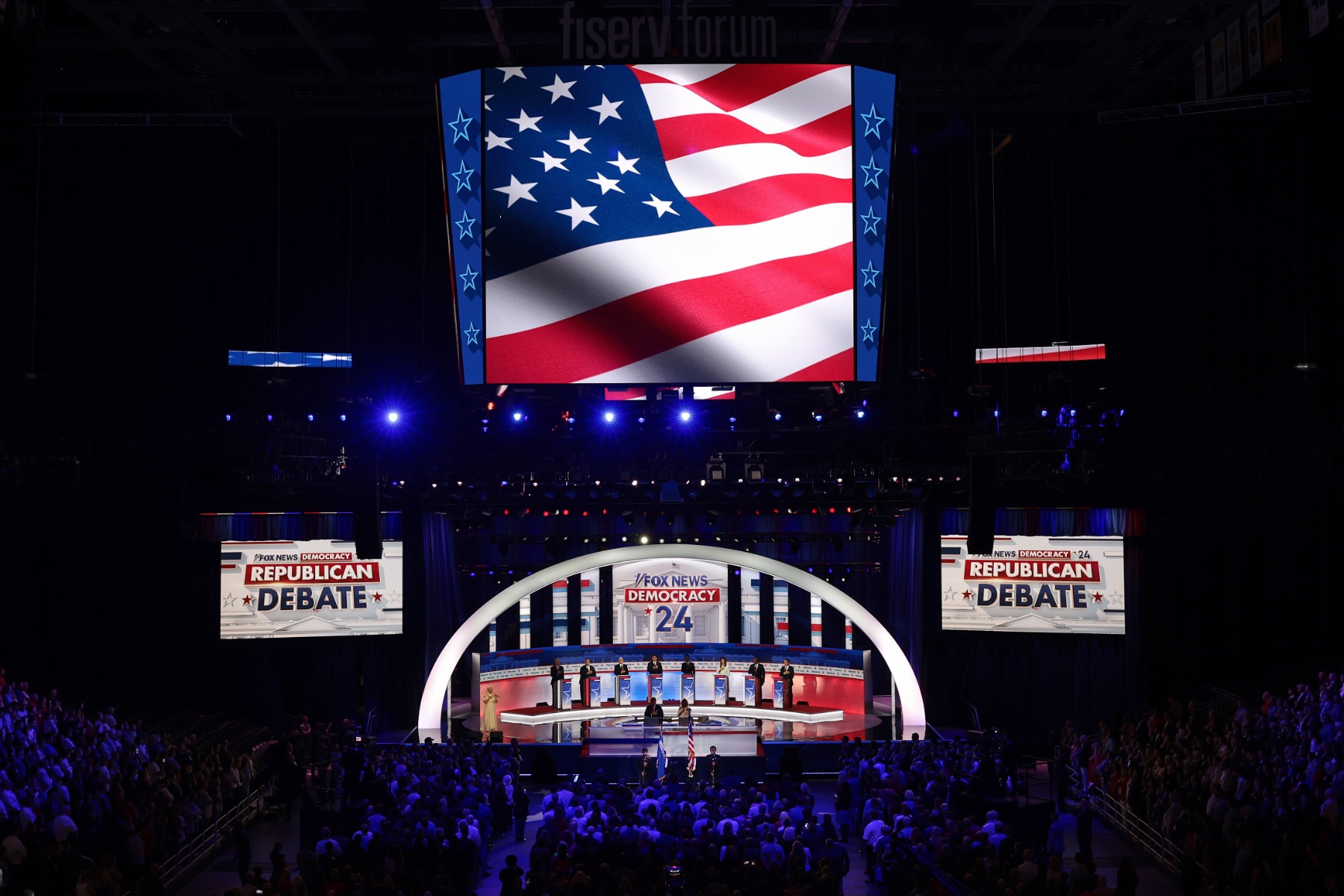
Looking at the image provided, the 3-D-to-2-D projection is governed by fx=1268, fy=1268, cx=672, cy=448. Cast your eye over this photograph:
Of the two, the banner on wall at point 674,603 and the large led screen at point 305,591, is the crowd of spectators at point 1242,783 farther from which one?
the large led screen at point 305,591

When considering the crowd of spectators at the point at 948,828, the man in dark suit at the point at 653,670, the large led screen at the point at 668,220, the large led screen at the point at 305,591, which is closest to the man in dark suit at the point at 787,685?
the man in dark suit at the point at 653,670

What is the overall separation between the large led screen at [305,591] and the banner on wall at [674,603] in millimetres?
6365

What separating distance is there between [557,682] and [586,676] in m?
0.79

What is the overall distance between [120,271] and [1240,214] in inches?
865

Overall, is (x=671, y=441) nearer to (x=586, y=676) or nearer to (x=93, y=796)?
(x=586, y=676)

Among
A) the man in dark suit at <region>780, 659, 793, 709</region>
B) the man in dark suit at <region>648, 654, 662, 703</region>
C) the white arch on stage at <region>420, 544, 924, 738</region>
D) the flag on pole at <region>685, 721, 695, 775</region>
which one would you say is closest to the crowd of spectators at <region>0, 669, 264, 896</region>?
the white arch on stage at <region>420, 544, 924, 738</region>

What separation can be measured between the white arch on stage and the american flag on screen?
12664 millimetres

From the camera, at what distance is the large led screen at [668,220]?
13.4 meters

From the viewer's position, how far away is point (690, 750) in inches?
933

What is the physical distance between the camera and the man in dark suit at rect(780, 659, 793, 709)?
29438 millimetres

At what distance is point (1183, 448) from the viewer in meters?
24.3

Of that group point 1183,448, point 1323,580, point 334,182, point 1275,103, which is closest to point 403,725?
point 334,182

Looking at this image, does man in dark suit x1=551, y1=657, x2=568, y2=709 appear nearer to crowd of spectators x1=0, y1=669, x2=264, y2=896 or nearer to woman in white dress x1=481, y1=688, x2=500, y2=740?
woman in white dress x1=481, y1=688, x2=500, y2=740

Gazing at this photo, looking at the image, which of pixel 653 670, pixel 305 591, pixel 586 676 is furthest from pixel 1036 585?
pixel 305 591
